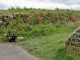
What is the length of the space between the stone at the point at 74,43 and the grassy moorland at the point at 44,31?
0.94 feet

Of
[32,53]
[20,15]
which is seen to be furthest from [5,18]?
[32,53]

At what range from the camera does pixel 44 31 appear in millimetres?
23422

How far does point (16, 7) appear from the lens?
35.1 metres

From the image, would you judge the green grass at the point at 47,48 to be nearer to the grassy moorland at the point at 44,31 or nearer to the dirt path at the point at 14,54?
the grassy moorland at the point at 44,31

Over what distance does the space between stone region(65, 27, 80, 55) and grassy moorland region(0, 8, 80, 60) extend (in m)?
0.29

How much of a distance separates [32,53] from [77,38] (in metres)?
2.86

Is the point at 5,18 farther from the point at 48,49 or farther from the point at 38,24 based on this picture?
the point at 48,49

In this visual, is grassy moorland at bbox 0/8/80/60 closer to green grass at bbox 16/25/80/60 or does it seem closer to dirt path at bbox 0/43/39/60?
green grass at bbox 16/25/80/60

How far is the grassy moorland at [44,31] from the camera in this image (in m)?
16.0

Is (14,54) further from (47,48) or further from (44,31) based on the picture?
(44,31)

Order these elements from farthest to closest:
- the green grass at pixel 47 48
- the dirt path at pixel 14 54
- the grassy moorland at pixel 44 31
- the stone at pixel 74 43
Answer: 1. the grassy moorland at pixel 44 31
2. the dirt path at pixel 14 54
3. the green grass at pixel 47 48
4. the stone at pixel 74 43

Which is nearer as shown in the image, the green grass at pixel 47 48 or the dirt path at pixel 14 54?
the green grass at pixel 47 48

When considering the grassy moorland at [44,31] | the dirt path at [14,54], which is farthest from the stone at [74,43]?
the dirt path at [14,54]

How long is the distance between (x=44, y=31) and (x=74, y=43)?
8.76 metres
